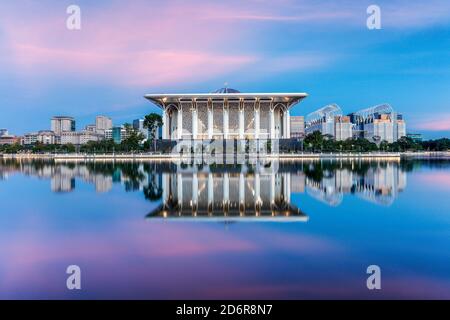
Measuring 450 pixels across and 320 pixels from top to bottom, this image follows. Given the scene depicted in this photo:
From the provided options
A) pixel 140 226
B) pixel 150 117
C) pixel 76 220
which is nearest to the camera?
pixel 140 226

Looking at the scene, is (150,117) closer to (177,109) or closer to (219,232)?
(177,109)

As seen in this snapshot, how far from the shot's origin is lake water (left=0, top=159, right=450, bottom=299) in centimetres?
476

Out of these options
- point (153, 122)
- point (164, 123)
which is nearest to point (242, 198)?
point (153, 122)

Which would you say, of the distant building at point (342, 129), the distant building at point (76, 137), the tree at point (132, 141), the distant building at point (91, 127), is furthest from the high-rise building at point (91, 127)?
the tree at point (132, 141)

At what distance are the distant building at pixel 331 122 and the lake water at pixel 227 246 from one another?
86478 mm

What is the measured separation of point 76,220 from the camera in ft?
29.0

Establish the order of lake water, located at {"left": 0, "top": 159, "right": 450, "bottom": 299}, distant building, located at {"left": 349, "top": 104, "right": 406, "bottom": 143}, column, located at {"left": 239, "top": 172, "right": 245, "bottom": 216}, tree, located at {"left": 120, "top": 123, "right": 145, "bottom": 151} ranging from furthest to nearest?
distant building, located at {"left": 349, "top": 104, "right": 406, "bottom": 143}
tree, located at {"left": 120, "top": 123, "right": 145, "bottom": 151}
column, located at {"left": 239, "top": 172, "right": 245, "bottom": 216}
lake water, located at {"left": 0, "top": 159, "right": 450, "bottom": 299}

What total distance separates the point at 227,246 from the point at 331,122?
9889cm

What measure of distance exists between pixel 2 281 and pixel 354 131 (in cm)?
10952

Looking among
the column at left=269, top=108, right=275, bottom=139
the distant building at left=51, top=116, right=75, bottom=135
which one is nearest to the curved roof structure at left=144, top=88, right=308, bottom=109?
the column at left=269, top=108, right=275, bottom=139

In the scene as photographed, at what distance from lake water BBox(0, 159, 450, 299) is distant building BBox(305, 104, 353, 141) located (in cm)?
8648

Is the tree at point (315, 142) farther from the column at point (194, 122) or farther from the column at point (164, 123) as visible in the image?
the column at point (164, 123)

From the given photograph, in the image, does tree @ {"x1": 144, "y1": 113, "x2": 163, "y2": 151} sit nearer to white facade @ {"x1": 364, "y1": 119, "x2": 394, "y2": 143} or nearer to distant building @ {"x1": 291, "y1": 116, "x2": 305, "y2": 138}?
white facade @ {"x1": 364, "y1": 119, "x2": 394, "y2": 143}
